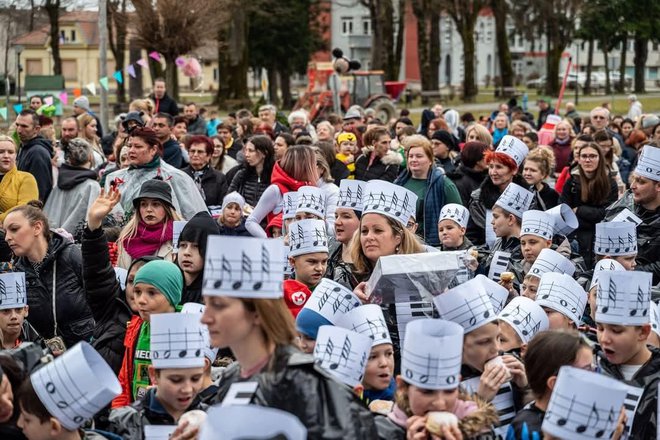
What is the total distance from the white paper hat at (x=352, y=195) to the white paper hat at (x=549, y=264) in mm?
1344

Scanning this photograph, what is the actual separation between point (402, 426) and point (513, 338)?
6.06 feet

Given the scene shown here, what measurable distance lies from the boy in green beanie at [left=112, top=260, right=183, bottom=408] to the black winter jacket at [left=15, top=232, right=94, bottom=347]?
3.73ft

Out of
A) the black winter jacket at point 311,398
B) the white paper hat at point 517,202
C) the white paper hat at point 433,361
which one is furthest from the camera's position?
the white paper hat at point 517,202

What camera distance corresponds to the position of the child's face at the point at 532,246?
8.52 meters

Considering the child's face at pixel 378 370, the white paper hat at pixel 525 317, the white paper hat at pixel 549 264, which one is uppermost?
the white paper hat at pixel 549 264

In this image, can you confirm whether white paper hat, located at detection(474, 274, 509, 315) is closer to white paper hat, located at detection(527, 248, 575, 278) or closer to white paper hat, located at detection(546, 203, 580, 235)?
white paper hat, located at detection(527, 248, 575, 278)

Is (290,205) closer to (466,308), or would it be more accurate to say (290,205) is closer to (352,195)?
(352,195)

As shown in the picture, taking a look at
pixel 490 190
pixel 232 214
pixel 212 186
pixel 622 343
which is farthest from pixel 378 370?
pixel 212 186

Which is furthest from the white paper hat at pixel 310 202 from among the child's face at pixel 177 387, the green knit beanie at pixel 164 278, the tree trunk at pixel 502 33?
the tree trunk at pixel 502 33

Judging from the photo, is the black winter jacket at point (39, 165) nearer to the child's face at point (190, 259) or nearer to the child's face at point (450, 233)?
the child's face at point (450, 233)

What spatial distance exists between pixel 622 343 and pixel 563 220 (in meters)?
3.56

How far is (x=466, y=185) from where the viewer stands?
38.4ft

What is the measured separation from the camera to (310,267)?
7.30 metres

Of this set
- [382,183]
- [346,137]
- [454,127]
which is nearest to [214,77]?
[454,127]
